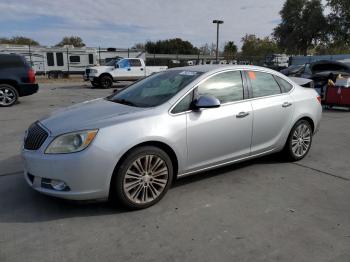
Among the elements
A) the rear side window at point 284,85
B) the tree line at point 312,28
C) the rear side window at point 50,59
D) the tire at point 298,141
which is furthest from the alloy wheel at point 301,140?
the tree line at point 312,28

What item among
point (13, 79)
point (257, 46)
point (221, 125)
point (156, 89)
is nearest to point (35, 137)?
point (156, 89)

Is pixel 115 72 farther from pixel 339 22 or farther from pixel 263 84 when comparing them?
pixel 339 22

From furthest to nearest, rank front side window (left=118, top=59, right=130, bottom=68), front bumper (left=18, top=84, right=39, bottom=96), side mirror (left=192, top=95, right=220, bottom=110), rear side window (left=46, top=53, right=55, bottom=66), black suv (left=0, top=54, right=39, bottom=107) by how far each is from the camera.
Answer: rear side window (left=46, top=53, right=55, bottom=66) → front side window (left=118, top=59, right=130, bottom=68) → front bumper (left=18, top=84, right=39, bottom=96) → black suv (left=0, top=54, right=39, bottom=107) → side mirror (left=192, top=95, right=220, bottom=110)

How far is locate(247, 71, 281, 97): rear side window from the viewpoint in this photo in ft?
15.8

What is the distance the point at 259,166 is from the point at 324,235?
2019 millimetres

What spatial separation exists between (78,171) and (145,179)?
2.39ft

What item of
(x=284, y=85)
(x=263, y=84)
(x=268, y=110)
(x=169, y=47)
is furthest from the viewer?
(x=169, y=47)

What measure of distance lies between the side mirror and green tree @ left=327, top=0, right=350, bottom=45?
4482 centimetres

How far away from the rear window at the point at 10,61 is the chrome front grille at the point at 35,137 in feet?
29.5

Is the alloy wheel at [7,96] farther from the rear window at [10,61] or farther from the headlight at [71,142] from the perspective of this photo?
the headlight at [71,142]

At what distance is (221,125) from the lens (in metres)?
4.27

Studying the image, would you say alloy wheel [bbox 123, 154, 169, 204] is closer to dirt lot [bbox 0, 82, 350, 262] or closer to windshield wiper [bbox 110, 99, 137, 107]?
dirt lot [bbox 0, 82, 350, 262]

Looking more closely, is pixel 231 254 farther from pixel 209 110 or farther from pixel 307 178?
pixel 307 178

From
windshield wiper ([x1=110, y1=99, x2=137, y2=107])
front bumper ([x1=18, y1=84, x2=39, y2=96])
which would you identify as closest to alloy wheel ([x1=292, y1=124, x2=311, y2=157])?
windshield wiper ([x1=110, y1=99, x2=137, y2=107])
